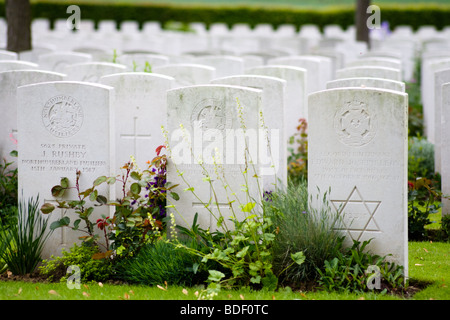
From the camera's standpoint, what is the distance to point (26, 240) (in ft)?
18.6

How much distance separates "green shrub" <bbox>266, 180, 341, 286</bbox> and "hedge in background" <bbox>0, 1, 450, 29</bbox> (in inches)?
904

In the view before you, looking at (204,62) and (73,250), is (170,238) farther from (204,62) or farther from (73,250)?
(204,62)

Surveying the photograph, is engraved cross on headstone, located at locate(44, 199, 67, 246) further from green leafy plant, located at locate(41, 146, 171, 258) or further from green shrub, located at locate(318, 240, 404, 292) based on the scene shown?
green shrub, located at locate(318, 240, 404, 292)

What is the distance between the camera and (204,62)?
11.4 metres

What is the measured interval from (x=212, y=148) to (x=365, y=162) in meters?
1.32

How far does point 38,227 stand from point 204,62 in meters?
6.12

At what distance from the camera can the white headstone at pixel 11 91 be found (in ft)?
24.7

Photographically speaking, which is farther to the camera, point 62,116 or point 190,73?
point 190,73

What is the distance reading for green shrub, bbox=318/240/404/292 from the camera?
5.02 meters

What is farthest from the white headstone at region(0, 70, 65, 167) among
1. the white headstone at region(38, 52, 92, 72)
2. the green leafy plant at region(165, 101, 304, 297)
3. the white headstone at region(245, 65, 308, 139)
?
the white headstone at region(38, 52, 92, 72)

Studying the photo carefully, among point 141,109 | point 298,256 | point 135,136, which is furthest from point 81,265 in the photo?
point 141,109

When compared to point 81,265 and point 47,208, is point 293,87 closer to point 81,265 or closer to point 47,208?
point 47,208
